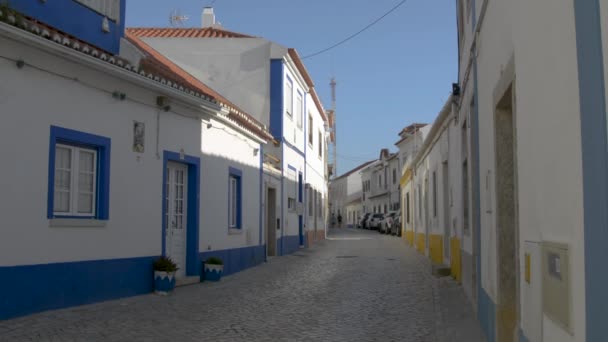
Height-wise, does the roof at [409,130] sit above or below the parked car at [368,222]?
above

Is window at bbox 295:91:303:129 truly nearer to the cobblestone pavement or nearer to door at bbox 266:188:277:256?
door at bbox 266:188:277:256

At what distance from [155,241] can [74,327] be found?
377 cm

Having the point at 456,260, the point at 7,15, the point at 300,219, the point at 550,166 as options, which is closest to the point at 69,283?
the point at 7,15

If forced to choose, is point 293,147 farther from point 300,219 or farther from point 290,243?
point 290,243

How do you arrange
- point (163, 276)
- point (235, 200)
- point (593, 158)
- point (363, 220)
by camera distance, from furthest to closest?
point (363, 220) → point (235, 200) → point (163, 276) → point (593, 158)

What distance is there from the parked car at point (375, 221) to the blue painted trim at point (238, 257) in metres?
31.4

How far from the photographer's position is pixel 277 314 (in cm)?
938

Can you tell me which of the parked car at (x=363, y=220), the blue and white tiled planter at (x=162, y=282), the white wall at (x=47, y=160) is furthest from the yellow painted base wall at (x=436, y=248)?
the parked car at (x=363, y=220)

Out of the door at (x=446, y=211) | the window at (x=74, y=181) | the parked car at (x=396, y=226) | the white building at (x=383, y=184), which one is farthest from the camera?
the white building at (x=383, y=184)

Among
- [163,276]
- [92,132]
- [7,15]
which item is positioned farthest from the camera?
[163,276]


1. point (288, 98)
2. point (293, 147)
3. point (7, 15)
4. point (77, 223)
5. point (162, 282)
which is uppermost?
point (288, 98)

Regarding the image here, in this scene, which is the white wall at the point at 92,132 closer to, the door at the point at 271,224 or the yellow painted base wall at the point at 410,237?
the door at the point at 271,224

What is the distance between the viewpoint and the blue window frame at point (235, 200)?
15.7 metres

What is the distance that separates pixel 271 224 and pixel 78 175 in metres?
11.1
